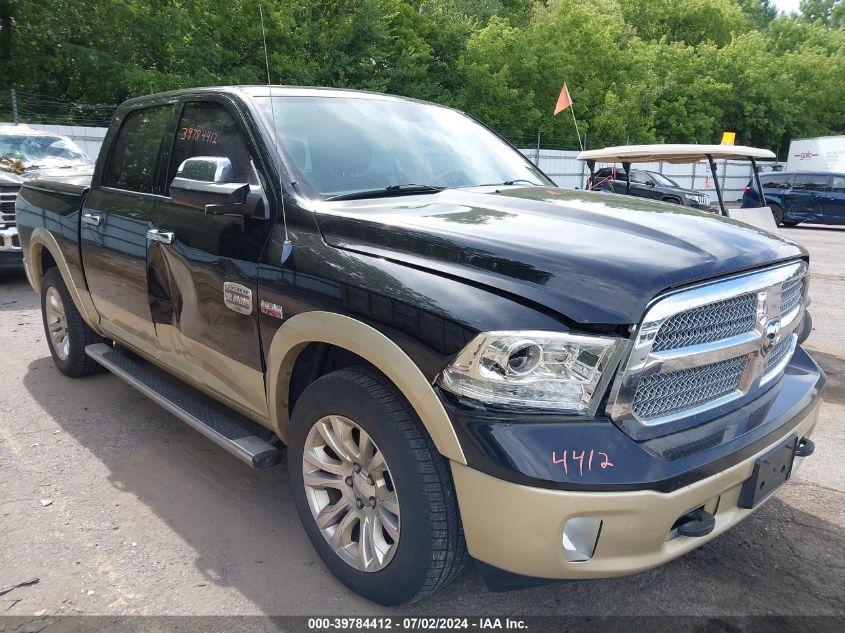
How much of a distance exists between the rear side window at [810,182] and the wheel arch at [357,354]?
20.6 m

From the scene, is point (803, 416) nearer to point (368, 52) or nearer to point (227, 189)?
point (227, 189)


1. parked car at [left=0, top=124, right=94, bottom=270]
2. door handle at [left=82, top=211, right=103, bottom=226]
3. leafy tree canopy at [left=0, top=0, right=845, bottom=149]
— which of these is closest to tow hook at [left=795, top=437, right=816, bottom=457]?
door handle at [left=82, top=211, right=103, bottom=226]

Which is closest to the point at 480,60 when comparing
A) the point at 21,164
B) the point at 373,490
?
the point at 21,164

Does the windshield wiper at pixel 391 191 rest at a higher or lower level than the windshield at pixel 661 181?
higher

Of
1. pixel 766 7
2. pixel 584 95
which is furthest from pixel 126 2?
pixel 766 7

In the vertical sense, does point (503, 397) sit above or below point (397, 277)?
below

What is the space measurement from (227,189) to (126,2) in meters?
21.7

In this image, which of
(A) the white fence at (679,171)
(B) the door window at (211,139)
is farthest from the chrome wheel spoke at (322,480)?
(A) the white fence at (679,171)

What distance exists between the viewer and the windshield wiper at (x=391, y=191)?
297 cm

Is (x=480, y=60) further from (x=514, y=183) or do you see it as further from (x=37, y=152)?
(x=514, y=183)

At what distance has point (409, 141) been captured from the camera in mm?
3488

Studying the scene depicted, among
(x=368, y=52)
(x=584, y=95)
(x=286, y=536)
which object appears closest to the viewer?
(x=286, y=536)

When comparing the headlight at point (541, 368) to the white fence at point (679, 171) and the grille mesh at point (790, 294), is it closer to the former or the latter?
the grille mesh at point (790, 294)

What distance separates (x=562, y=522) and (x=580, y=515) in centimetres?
6
